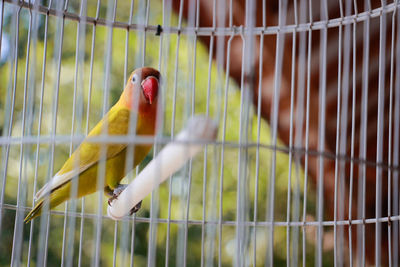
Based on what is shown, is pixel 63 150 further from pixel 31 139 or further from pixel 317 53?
pixel 31 139

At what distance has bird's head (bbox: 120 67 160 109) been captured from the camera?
1092 mm

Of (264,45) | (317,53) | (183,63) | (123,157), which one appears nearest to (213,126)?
(123,157)

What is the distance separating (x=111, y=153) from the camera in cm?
105

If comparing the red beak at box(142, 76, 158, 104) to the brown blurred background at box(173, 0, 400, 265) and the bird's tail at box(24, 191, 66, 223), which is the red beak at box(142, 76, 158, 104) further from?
the brown blurred background at box(173, 0, 400, 265)

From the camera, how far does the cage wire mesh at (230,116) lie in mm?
1100

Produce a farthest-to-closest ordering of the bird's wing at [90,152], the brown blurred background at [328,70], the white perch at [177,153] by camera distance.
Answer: the brown blurred background at [328,70]
the bird's wing at [90,152]
the white perch at [177,153]

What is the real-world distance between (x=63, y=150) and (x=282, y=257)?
1.24 meters

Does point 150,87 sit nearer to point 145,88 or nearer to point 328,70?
point 145,88

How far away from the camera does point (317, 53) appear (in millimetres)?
1510

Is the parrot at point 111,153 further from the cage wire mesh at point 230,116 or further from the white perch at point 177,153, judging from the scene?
the white perch at point 177,153

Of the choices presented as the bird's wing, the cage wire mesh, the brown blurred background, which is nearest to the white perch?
the cage wire mesh

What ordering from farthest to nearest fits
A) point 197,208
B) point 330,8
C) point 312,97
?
point 197,208 → point 312,97 → point 330,8

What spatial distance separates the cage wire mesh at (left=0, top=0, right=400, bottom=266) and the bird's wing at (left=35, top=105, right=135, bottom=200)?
0.03 metres

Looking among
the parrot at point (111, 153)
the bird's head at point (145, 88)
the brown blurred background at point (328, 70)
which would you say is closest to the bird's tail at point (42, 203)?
the parrot at point (111, 153)
